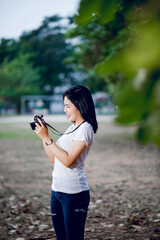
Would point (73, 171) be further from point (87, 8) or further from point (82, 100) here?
point (87, 8)

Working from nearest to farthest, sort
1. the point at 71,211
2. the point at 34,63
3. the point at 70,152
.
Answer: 1. the point at 70,152
2. the point at 71,211
3. the point at 34,63

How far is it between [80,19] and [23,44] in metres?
50.4

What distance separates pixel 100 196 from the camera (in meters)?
5.96

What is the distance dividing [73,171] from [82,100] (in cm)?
60

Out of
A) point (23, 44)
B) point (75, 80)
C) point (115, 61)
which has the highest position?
point (23, 44)

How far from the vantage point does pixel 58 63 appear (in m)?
51.7

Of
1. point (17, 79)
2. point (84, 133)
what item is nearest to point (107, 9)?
point (84, 133)

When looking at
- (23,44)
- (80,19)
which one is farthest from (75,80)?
(80,19)

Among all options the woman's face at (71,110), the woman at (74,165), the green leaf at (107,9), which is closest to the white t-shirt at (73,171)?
the woman at (74,165)

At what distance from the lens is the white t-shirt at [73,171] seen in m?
2.40

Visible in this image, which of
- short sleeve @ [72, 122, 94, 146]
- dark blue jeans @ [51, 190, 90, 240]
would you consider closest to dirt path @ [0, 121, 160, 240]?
short sleeve @ [72, 122, 94, 146]

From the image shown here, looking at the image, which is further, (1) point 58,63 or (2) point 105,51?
(1) point 58,63

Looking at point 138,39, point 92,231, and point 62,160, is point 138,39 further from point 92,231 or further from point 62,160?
point 92,231

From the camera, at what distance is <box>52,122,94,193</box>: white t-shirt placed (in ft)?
7.87
